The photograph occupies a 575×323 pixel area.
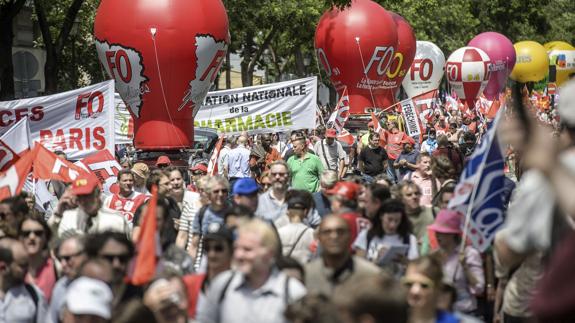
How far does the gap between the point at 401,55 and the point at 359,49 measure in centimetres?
395

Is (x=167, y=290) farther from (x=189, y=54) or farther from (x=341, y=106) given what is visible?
(x=341, y=106)

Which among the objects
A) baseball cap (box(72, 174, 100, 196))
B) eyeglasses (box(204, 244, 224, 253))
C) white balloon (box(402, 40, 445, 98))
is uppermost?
white balloon (box(402, 40, 445, 98))

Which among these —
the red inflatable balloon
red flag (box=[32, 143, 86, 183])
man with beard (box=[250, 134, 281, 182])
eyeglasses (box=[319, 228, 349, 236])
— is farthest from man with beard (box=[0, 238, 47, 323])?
man with beard (box=[250, 134, 281, 182])

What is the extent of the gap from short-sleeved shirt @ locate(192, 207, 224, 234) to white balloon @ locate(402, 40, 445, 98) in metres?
35.5

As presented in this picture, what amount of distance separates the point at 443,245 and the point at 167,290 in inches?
94.5

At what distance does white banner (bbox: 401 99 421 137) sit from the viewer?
22.5 meters

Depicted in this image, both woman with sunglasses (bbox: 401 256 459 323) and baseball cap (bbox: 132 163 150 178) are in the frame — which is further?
baseball cap (bbox: 132 163 150 178)

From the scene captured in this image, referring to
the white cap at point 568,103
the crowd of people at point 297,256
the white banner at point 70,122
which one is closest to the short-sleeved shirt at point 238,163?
the white banner at point 70,122

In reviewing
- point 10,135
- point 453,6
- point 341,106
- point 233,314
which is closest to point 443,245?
point 233,314

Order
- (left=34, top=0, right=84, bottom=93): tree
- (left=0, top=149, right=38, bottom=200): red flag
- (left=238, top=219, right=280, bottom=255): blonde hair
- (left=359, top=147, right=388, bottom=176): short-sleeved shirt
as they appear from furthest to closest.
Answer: (left=34, top=0, right=84, bottom=93): tree, (left=359, top=147, right=388, bottom=176): short-sleeved shirt, (left=0, top=149, right=38, bottom=200): red flag, (left=238, top=219, right=280, bottom=255): blonde hair

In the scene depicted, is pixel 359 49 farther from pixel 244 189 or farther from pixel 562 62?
pixel 562 62

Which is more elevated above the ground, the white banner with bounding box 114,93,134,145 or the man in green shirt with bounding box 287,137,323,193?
the white banner with bounding box 114,93,134,145

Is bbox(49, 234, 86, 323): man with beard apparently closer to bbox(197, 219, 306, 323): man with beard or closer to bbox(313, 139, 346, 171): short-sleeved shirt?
bbox(197, 219, 306, 323): man with beard

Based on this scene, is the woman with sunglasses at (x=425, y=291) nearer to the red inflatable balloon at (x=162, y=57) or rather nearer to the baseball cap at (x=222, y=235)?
the baseball cap at (x=222, y=235)
